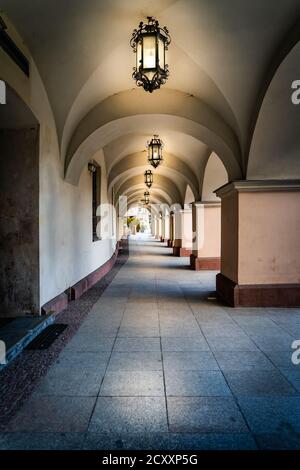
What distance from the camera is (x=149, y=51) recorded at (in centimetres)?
413

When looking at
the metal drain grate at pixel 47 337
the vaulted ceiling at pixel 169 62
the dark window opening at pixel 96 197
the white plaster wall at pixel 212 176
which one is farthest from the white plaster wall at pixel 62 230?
the white plaster wall at pixel 212 176

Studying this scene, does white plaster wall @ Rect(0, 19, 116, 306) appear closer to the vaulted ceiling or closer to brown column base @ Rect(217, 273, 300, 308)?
the vaulted ceiling

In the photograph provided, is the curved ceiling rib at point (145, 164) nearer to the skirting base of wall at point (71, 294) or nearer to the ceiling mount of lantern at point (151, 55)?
the skirting base of wall at point (71, 294)

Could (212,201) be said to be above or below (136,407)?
above

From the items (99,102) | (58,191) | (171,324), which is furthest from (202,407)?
(99,102)

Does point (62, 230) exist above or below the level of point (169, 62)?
below

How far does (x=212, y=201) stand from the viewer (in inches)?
474

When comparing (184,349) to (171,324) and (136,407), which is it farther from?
(136,407)

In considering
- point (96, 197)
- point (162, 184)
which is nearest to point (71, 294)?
point (96, 197)

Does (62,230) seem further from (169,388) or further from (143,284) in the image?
(169,388)

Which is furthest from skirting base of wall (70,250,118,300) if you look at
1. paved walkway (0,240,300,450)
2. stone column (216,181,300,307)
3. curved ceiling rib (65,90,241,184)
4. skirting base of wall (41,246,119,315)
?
stone column (216,181,300,307)

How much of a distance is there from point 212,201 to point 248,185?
5402mm

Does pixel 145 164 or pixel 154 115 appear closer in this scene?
pixel 154 115

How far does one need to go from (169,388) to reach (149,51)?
372cm
